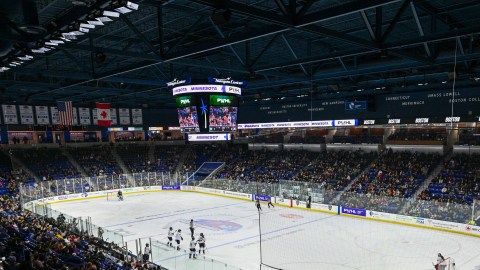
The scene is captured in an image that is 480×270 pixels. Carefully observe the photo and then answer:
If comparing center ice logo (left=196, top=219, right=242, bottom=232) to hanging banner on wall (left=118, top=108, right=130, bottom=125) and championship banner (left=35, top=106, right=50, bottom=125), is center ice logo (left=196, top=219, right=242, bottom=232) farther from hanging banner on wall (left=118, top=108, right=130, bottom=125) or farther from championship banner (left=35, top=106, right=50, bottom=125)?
hanging banner on wall (left=118, top=108, right=130, bottom=125)

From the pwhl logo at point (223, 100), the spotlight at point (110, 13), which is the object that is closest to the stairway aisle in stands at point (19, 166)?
the pwhl logo at point (223, 100)

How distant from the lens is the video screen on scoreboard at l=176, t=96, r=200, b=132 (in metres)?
21.8

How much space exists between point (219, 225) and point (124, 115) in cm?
1989

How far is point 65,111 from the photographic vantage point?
2791 cm

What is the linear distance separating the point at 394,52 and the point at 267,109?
65.5 ft

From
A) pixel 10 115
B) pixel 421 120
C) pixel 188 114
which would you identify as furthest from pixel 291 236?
pixel 10 115

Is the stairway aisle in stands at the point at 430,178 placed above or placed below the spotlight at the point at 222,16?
below

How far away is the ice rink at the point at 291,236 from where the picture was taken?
1420cm

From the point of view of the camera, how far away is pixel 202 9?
39.1 ft

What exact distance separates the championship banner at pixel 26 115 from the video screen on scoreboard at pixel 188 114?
14607 mm

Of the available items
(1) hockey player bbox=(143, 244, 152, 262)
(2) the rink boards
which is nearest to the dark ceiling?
(1) hockey player bbox=(143, 244, 152, 262)

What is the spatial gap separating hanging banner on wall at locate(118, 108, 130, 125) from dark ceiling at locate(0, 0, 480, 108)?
35.9 ft

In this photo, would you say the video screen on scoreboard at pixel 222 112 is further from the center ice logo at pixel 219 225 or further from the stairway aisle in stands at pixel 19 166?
the stairway aisle in stands at pixel 19 166

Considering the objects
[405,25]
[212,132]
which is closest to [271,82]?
[212,132]
